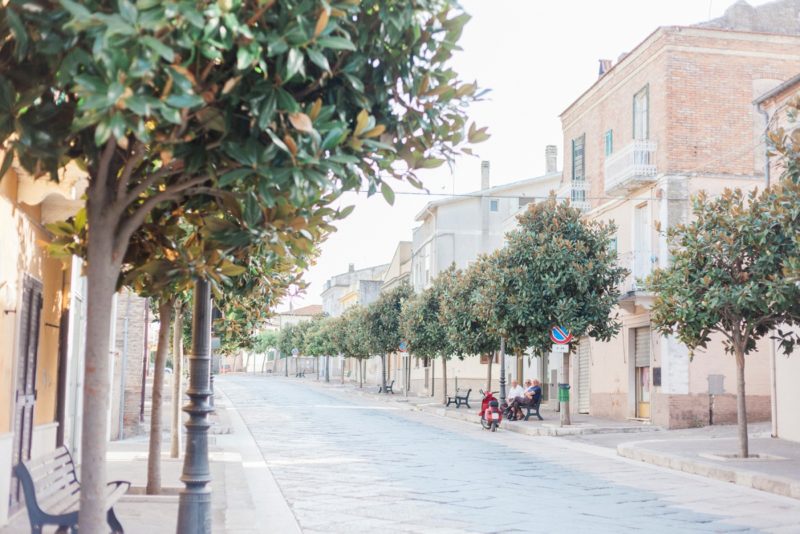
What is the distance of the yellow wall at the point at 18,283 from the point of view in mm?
8664

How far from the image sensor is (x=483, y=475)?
14656 millimetres

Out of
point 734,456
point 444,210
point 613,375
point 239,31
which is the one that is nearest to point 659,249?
point 613,375

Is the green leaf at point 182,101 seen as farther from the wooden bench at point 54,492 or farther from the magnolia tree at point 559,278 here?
the magnolia tree at point 559,278

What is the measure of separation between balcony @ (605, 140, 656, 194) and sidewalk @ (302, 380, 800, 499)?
259 inches

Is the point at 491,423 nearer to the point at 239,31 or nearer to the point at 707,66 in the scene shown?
the point at 707,66

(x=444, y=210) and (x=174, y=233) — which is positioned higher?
(x=444, y=210)

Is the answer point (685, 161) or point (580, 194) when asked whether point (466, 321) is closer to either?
point (580, 194)

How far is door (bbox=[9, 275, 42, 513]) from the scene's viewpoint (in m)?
9.42

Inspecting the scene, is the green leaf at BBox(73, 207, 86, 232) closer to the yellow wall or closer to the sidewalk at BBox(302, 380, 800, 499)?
the yellow wall

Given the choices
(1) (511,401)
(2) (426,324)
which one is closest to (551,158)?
(2) (426,324)

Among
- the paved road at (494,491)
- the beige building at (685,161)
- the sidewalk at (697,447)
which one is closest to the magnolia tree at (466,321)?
the sidewalk at (697,447)

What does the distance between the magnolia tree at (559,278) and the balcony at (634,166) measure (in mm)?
1771


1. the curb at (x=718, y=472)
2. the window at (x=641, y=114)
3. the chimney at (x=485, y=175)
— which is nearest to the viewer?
the curb at (x=718, y=472)

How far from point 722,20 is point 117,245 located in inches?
985
